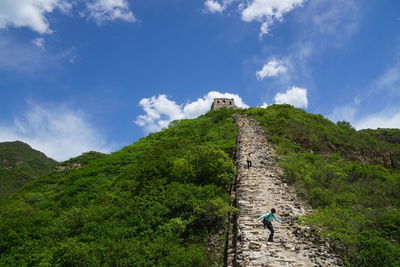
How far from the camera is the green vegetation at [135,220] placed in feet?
30.1

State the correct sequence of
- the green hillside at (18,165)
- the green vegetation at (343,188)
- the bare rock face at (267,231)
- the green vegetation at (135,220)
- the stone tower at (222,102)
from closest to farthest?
the bare rock face at (267,231) → the green vegetation at (343,188) → the green vegetation at (135,220) → the stone tower at (222,102) → the green hillside at (18,165)

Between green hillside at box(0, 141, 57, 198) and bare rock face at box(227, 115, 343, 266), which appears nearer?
bare rock face at box(227, 115, 343, 266)

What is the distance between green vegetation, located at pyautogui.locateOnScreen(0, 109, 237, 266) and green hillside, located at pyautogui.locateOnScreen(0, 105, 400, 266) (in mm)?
41

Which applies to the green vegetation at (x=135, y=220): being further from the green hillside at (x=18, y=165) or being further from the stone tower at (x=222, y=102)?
the green hillside at (x=18, y=165)

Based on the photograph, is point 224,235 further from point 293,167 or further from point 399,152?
point 399,152

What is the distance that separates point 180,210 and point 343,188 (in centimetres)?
847

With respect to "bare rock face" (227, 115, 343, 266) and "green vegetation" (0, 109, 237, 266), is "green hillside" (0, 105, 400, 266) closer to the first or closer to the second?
"green vegetation" (0, 109, 237, 266)

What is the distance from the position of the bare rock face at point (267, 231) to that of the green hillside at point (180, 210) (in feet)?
1.68

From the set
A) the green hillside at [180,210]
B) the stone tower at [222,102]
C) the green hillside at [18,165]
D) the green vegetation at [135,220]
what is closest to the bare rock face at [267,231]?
the green hillside at [180,210]

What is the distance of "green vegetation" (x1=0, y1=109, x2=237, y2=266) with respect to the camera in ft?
30.1

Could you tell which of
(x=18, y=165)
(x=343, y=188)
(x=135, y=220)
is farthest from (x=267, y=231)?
(x=18, y=165)

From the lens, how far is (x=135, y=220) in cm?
1137

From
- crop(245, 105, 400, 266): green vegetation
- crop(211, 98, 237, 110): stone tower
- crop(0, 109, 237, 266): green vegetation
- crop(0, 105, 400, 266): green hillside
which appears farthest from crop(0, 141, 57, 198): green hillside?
crop(245, 105, 400, 266): green vegetation

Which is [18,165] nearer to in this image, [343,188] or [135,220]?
[135,220]
